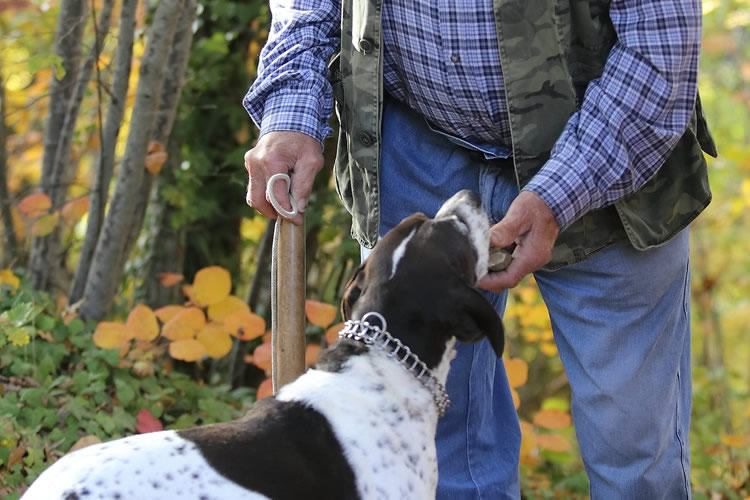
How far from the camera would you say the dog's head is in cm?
266

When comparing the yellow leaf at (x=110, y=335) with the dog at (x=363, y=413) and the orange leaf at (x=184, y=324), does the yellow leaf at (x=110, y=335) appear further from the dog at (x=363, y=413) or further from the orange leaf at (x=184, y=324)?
the dog at (x=363, y=413)

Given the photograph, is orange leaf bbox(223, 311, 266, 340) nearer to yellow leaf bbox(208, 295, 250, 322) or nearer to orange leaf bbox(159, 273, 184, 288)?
yellow leaf bbox(208, 295, 250, 322)

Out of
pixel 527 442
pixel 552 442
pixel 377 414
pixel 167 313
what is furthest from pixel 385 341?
pixel 552 442

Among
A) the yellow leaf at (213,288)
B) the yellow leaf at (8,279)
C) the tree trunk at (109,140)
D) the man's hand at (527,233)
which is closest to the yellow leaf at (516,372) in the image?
the yellow leaf at (213,288)

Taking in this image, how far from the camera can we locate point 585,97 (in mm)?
2779

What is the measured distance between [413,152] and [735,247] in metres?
7.84

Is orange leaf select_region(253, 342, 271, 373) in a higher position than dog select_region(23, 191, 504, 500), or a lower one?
lower

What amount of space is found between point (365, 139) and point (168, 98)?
2.10m

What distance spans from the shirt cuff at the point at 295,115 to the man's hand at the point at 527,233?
29.8 inches

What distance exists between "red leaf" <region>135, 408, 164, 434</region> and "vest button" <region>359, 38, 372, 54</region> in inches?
79.4

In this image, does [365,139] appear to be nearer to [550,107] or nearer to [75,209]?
[550,107]

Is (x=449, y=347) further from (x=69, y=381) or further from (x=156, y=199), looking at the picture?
(x=156, y=199)

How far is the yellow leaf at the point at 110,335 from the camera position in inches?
169

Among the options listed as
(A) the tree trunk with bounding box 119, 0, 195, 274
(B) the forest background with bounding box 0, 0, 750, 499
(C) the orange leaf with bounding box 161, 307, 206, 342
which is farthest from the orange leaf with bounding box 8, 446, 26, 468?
(A) the tree trunk with bounding box 119, 0, 195, 274
